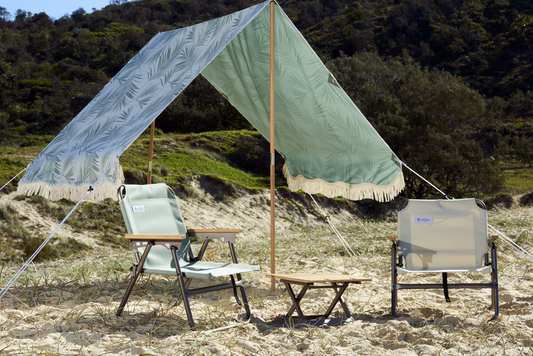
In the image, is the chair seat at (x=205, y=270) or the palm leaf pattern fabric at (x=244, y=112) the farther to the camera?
the palm leaf pattern fabric at (x=244, y=112)

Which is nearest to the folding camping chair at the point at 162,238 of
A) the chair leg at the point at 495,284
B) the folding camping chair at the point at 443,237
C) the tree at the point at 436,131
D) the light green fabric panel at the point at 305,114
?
the folding camping chair at the point at 443,237

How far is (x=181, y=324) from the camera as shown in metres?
3.17

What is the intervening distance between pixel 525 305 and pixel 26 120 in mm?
23342

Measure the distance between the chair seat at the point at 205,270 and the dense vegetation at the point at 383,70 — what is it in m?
10.3

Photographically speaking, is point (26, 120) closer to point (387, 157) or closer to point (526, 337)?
point (387, 157)

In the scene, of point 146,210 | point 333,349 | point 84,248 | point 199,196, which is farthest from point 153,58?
point 199,196

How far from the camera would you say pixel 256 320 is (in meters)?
3.33

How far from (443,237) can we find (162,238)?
214cm

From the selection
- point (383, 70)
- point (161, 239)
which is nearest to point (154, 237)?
point (161, 239)

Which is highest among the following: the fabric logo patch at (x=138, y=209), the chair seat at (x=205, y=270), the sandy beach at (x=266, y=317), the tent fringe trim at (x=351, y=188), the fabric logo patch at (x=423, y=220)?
the fabric logo patch at (x=138, y=209)

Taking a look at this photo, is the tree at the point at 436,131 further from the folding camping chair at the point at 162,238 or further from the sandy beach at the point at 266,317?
the folding camping chair at the point at 162,238

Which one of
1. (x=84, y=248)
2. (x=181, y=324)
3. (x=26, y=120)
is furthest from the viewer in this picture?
(x=26, y=120)

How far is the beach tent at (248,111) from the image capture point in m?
3.40

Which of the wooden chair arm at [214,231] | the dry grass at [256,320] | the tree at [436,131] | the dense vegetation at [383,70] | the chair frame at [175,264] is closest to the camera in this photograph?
the dry grass at [256,320]
